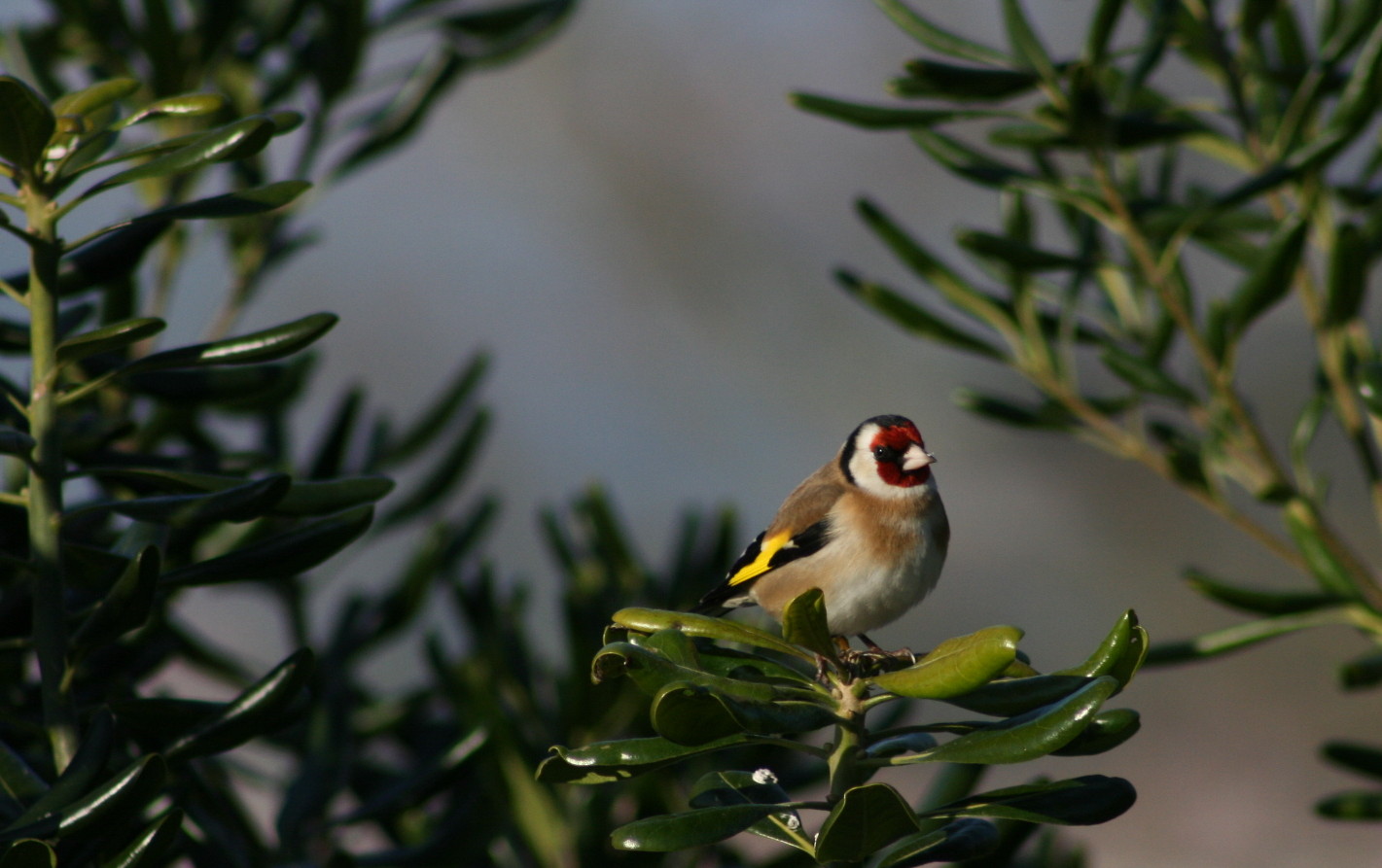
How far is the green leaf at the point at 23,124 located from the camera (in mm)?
1093

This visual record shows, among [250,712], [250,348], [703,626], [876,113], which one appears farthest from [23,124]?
[876,113]

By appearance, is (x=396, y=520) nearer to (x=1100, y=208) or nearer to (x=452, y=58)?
(x=452, y=58)

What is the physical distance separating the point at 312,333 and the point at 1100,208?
4.05 ft

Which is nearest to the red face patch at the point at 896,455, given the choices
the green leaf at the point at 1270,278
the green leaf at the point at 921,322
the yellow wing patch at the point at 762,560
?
the yellow wing patch at the point at 762,560

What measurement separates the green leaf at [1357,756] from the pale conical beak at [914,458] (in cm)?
87

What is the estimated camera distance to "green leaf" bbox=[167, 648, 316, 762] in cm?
114

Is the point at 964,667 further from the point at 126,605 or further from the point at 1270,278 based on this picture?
the point at 1270,278

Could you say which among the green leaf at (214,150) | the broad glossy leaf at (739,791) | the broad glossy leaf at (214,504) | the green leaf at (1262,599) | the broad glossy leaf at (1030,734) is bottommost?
the green leaf at (1262,599)

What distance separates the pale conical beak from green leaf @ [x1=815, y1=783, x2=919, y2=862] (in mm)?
1599

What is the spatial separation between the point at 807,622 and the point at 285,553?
1.70 feet

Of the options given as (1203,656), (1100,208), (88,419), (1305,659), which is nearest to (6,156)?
(88,419)

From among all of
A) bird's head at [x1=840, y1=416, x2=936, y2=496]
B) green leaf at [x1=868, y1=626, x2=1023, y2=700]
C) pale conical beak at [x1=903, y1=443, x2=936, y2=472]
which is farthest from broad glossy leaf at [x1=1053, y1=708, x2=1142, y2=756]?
bird's head at [x1=840, y1=416, x2=936, y2=496]

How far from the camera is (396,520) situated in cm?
241

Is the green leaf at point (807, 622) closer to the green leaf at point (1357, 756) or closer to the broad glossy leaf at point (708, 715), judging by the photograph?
the broad glossy leaf at point (708, 715)
